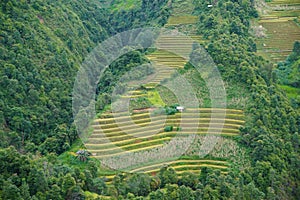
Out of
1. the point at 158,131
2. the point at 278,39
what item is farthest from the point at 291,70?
the point at 158,131

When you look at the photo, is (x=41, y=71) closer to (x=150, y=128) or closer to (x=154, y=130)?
(x=150, y=128)

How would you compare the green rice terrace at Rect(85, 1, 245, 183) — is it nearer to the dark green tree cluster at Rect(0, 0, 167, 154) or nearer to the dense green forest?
the dense green forest

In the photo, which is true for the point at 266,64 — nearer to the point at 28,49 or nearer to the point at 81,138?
the point at 81,138

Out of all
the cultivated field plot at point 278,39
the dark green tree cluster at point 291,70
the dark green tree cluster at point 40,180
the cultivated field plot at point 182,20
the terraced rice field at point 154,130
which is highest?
the cultivated field plot at point 182,20

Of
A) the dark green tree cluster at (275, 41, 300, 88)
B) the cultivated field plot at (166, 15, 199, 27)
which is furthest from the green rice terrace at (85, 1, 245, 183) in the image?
the cultivated field plot at (166, 15, 199, 27)

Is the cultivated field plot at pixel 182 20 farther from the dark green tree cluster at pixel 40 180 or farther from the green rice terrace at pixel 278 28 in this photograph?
the dark green tree cluster at pixel 40 180

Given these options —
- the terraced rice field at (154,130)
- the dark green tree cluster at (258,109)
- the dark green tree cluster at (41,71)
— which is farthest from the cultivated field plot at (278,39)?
the terraced rice field at (154,130)

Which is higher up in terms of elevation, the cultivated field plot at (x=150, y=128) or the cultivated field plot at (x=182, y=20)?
the cultivated field plot at (x=182, y=20)
